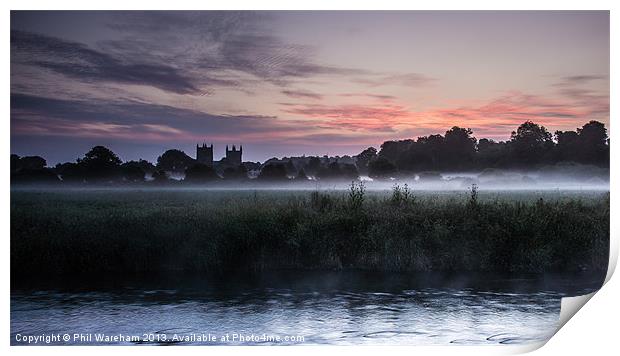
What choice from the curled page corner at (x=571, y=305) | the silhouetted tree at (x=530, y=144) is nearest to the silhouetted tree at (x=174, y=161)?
the silhouetted tree at (x=530, y=144)

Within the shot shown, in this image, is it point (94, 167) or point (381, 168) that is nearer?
point (94, 167)

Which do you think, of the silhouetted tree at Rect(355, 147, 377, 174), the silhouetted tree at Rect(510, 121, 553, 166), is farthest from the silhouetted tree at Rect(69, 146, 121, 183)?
the silhouetted tree at Rect(510, 121, 553, 166)

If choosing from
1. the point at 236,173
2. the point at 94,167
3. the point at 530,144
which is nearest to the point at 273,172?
the point at 236,173

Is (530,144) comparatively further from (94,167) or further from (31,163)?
(31,163)

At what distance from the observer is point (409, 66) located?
21.8ft

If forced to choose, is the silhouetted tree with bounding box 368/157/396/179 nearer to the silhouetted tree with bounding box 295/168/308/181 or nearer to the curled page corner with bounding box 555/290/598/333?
the silhouetted tree with bounding box 295/168/308/181

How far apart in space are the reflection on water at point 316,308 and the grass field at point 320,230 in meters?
0.18

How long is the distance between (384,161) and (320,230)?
100cm

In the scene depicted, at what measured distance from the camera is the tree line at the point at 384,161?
6754 millimetres

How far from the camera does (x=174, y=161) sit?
22.5 ft

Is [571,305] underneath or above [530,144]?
underneath

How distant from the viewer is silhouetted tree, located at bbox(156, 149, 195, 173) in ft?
22.4

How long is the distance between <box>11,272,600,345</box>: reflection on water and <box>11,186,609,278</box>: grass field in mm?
180
